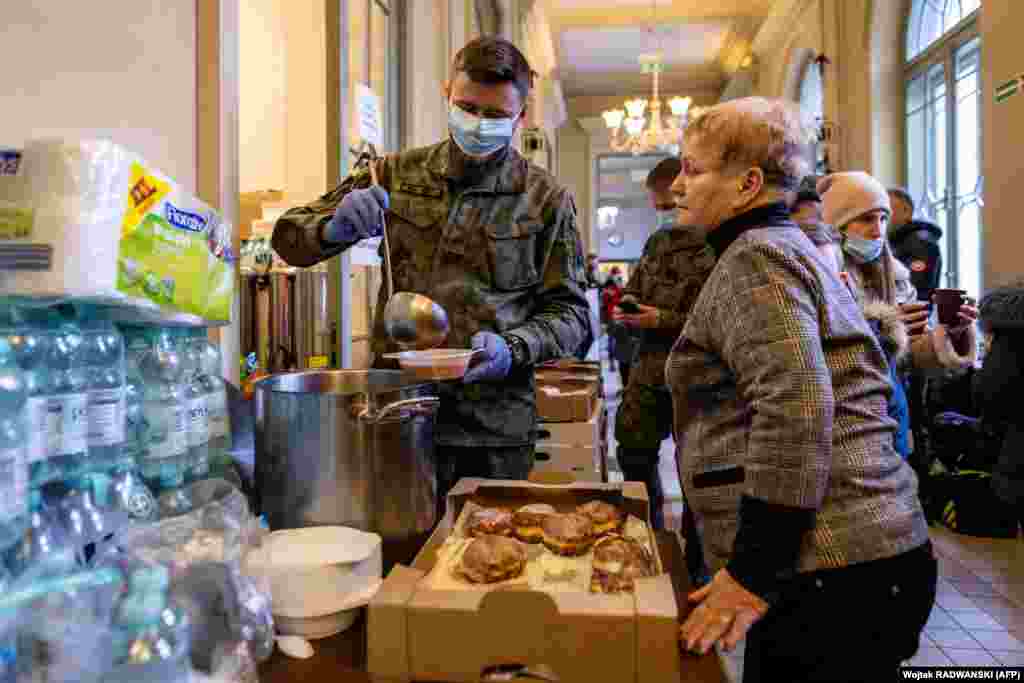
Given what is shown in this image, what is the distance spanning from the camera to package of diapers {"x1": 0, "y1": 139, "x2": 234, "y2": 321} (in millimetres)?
668

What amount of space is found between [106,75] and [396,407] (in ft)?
2.21

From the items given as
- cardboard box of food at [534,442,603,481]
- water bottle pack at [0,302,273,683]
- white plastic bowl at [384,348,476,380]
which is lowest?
cardboard box of food at [534,442,603,481]

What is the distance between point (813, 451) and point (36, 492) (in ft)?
2.86

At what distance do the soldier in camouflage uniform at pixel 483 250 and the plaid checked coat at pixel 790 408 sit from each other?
0.37m

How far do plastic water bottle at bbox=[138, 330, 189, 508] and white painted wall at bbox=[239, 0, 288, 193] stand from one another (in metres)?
1.89

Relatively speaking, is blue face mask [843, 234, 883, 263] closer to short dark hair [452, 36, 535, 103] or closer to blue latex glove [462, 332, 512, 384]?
short dark hair [452, 36, 535, 103]

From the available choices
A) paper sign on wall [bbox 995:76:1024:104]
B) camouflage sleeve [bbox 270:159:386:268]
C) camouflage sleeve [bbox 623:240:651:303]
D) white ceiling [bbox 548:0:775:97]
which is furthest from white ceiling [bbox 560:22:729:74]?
camouflage sleeve [bbox 270:159:386:268]

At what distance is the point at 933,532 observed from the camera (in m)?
3.47

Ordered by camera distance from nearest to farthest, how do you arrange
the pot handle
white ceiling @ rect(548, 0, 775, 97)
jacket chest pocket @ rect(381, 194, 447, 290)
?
the pot handle → jacket chest pocket @ rect(381, 194, 447, 290) → white ceiling @ rect(548, 0, 775, 97)

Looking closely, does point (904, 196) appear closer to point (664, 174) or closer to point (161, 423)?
point (664, 174)

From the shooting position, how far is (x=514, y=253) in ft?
4.58

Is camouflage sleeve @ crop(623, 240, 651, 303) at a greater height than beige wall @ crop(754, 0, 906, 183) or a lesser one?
lesser

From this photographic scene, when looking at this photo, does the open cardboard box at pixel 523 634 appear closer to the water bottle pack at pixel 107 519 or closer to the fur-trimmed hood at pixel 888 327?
the water bottle pack at pixel 107 519

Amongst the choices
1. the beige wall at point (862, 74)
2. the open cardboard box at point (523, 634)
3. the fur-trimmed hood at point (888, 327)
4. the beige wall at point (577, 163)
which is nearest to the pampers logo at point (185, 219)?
the open cardboard box at point (523, 634)
